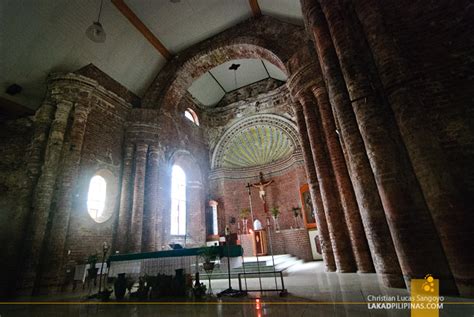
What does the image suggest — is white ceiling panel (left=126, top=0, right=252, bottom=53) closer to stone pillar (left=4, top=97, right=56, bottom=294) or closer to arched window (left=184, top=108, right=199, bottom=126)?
arched window (left=184, top=108, right=199, bottom=126)

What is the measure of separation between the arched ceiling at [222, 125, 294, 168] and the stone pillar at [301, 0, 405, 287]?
31.1 ft

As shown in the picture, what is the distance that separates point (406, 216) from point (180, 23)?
1040cm

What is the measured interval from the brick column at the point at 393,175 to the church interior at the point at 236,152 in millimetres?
22

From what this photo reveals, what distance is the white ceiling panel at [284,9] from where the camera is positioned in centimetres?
808

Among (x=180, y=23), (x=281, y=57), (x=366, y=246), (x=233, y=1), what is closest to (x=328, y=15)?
(x=281, y=57)

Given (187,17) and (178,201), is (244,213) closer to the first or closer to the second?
(178,201)

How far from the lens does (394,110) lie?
3.59 metres

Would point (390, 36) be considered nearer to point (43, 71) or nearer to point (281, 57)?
point (281, 57)

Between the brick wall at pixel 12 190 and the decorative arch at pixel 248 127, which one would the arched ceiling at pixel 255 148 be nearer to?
the decorative arch at pixel 248 127

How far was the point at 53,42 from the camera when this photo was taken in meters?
7.20

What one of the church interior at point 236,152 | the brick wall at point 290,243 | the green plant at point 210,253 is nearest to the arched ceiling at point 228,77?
the church interior at point 236,152

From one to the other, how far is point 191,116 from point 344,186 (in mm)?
10891

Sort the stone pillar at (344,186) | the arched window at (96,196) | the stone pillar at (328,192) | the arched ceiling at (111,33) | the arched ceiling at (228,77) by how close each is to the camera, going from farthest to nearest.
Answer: the arched ceiling at (228,77) → the arched window at (96,196) → the arched ceiling at (111,33) → the stone pillar at (328,192) → the stone pillar at (344,186)

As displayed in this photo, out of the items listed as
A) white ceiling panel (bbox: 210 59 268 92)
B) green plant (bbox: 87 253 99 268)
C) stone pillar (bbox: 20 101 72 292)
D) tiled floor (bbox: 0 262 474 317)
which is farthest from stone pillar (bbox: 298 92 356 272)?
stone pillar (bbox: 20 101 72 292)
